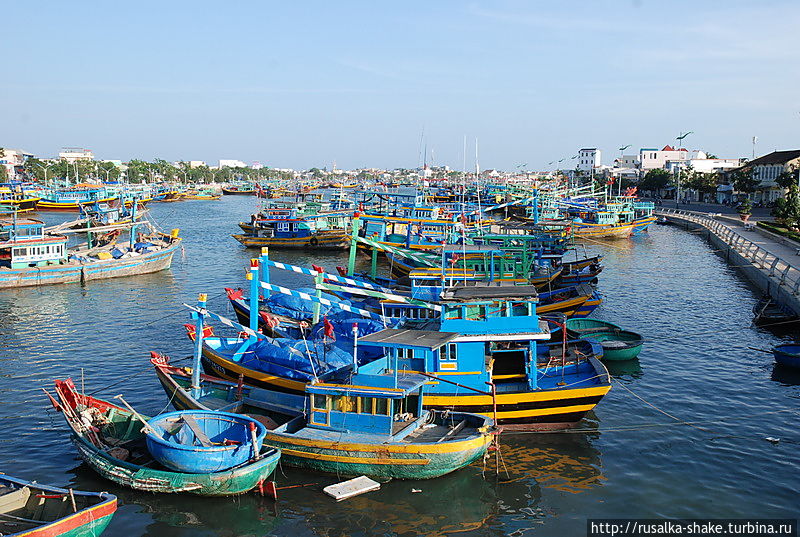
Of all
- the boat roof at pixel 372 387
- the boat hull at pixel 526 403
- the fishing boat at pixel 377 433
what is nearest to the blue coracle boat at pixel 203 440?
the fishing boat at pixel 377 433

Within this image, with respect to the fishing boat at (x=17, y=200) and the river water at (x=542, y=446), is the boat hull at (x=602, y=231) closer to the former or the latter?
the river water at (x=542, y=446)

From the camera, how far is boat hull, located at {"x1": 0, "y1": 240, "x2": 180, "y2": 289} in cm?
Result: 4353

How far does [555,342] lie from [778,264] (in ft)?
87.4

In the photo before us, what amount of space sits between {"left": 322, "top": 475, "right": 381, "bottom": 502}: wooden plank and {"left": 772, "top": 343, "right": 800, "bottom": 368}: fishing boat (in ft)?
60.2

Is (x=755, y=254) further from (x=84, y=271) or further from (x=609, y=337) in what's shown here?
(x=84, y=271)

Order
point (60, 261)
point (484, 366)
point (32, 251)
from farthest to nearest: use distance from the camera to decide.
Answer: point (60, 261) < point (32, 251) < point (484, 366)

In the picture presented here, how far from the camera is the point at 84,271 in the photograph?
45.7m

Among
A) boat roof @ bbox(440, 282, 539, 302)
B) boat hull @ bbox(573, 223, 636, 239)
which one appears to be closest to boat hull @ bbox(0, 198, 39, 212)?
boat hull @ bbox(573, 223, 636, 239)

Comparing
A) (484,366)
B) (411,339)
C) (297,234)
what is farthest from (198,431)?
(297,234)

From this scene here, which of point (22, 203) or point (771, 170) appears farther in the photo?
point (22, 203)

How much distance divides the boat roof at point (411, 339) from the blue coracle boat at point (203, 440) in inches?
153

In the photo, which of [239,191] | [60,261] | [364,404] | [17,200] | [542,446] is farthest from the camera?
[239,191]

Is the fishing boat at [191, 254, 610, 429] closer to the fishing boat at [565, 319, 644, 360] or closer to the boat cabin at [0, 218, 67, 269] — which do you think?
the fishing boat at [565, 319, 644, 360]

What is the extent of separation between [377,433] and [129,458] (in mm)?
6509
